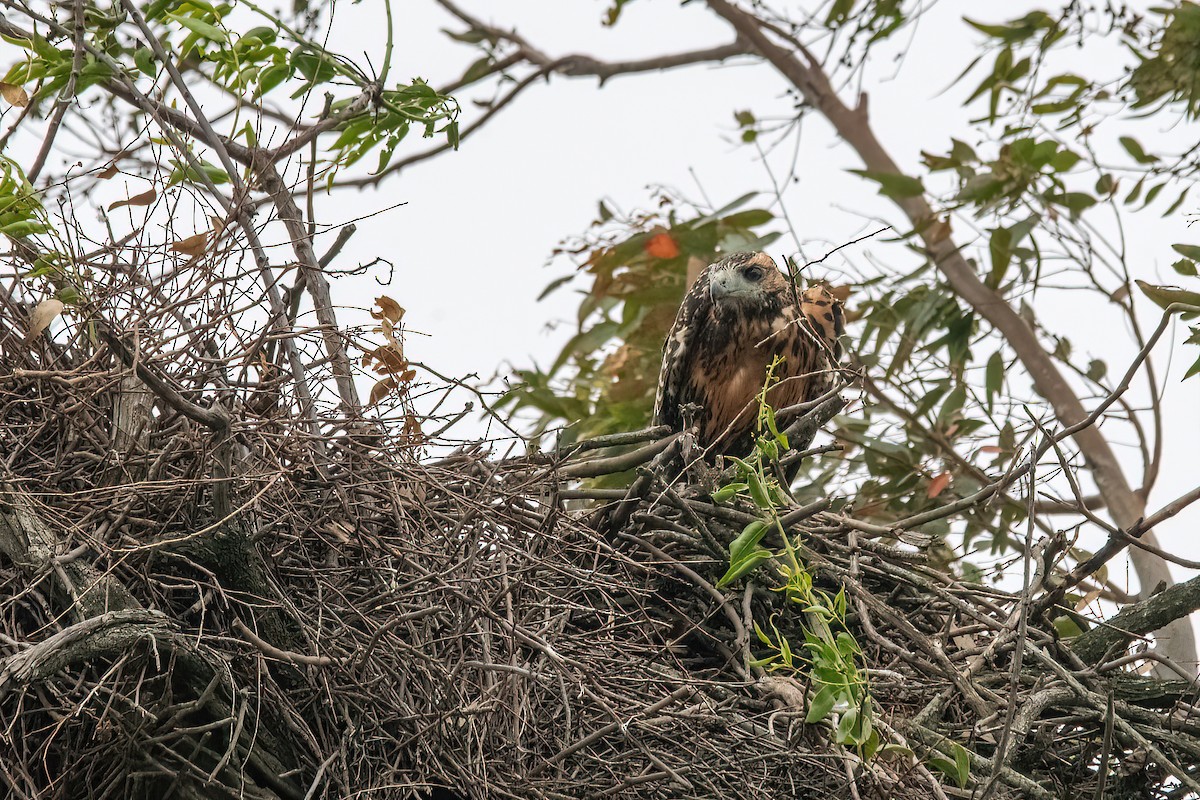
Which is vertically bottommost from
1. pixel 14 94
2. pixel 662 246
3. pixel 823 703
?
pixel 823 703

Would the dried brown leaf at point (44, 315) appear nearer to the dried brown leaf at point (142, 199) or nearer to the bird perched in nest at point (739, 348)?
the dried brown leaf at point (142, 199)

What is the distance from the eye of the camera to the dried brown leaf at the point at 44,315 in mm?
1758

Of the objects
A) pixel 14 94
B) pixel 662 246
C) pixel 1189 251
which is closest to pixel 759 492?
pixel 1189 251

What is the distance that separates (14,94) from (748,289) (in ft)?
6.18

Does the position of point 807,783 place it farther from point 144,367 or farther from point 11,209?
point 11,209

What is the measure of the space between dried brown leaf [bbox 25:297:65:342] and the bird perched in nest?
6.20 feet

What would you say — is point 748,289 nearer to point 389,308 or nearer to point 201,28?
point 389,308

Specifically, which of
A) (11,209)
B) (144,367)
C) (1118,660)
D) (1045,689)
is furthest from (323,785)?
(1118,660)

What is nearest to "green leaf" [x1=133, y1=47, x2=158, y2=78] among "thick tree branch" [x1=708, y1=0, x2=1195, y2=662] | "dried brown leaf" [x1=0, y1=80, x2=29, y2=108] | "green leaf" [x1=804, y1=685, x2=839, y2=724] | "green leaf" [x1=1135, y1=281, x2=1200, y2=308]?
"dried brown leaf" [x1=0, y1=80, x2=29, y2=108]

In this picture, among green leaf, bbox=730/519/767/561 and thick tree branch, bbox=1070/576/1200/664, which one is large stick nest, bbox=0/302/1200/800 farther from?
green leaf, bbox=730/519/767/561

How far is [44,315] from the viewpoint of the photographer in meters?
1.76

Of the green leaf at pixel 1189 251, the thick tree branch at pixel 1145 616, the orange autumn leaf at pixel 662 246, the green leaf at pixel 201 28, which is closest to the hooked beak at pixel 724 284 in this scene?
the orange autumn leaf at pixel 662 246

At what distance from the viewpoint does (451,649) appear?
1.90 m

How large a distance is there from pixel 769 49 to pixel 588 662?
3.24 m
